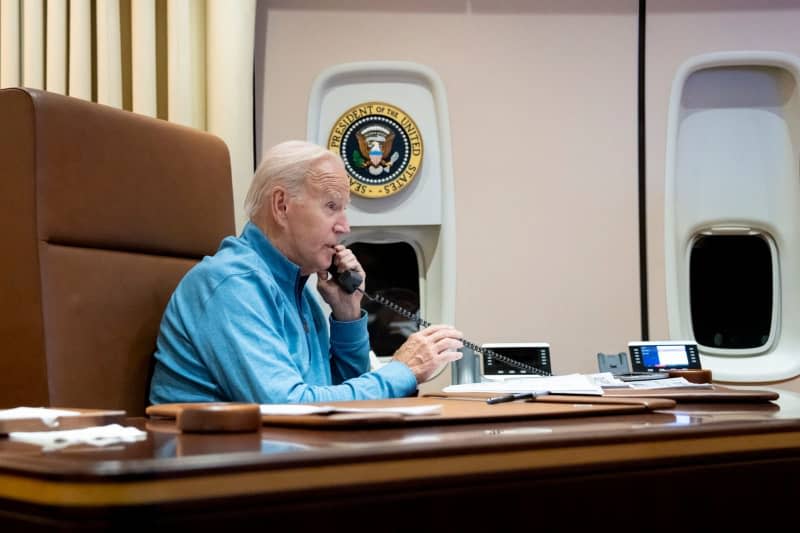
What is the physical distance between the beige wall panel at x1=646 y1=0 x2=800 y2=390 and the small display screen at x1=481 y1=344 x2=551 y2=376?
90cm

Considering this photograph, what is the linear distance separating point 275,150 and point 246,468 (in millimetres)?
1535

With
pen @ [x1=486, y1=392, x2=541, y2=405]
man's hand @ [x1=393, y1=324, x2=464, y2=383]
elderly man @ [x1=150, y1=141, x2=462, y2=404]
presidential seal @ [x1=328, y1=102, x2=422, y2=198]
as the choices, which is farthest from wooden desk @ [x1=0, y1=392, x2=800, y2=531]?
presidential seal @ [x1=328, y1=102, x2=422, y2=198]

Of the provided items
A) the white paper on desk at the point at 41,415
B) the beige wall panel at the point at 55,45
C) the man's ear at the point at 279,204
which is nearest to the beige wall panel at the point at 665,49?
the man's ear at the point at 279,204

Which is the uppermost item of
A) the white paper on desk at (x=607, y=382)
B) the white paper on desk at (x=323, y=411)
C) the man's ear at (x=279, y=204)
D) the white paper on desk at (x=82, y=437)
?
the man's ear at (x=279, y=204)

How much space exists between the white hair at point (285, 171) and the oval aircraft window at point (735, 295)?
7.06 ft

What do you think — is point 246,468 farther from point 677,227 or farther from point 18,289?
point 677,227

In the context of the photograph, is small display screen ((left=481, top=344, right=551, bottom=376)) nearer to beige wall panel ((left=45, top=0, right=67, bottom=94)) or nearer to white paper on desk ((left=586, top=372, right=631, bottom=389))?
white paper on desk ((left=586, top=372, right=631, bottom=389))

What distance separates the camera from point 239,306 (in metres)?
1.70

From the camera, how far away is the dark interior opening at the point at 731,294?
375 centimetres

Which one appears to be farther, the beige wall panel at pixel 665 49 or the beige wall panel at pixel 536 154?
the beige wall panel at pixel 665 49

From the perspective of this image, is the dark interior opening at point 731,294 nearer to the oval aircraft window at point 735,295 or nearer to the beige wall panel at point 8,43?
the oval aircraft window at point 735,295

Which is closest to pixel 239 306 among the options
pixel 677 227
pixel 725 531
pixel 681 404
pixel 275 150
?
pixel 275 150

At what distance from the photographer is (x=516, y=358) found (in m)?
2.79

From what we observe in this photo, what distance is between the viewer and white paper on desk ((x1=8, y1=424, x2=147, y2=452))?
74cm
